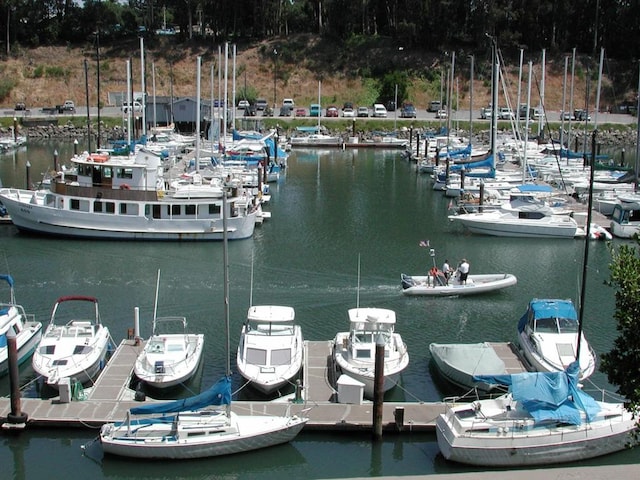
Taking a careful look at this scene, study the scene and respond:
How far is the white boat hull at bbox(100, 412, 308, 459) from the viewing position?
898 inches

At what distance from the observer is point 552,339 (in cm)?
2862

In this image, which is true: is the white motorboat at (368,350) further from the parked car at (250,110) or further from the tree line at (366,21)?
the tree line at (366,21)

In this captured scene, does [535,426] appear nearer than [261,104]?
Yes

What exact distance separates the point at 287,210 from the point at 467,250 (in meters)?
15.7

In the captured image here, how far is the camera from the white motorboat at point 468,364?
2680cm

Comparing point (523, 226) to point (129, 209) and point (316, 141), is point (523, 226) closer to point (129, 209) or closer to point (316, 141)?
point (129, 209)

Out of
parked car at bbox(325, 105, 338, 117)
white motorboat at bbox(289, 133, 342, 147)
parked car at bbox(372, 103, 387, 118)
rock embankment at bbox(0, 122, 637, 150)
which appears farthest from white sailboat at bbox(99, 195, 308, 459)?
parked car at bbox(372, 103, 387, 118)

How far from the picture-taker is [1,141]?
307 feet

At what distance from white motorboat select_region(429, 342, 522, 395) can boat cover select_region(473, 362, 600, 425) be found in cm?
254

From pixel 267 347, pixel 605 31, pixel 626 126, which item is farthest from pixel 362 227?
pixel 605 31

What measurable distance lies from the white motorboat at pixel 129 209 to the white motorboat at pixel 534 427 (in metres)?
27.4

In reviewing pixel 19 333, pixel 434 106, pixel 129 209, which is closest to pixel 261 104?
pixel 434 106

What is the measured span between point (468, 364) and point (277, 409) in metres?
6.65

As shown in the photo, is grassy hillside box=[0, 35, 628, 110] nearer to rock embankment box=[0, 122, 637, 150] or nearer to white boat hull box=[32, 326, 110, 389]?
rock embankment box=[0, 122, 637, 150]
